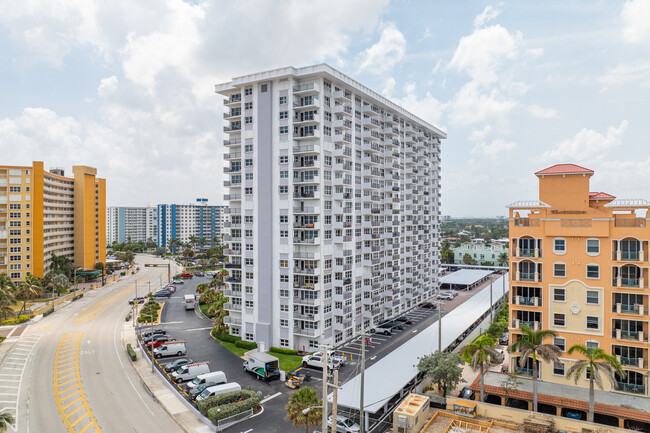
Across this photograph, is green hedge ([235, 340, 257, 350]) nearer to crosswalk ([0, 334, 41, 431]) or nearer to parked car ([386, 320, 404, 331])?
parked car ([386, 320, 404, 331])

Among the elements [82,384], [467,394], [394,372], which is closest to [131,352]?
[82,384]

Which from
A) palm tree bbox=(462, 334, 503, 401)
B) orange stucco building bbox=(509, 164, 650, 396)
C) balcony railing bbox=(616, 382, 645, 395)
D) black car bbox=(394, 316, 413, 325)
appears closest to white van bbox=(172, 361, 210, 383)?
palm tree bbox=(462, 334, 503, 401)

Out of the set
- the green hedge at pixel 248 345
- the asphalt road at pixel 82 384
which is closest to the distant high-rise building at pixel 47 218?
the asphalt road at pixel 82 384

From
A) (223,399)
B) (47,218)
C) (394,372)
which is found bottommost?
(223,399)

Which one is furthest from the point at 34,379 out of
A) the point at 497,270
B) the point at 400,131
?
the point at 497,270

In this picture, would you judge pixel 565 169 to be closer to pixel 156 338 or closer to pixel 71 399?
A: pixel 71 399

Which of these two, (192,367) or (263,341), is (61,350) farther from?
(263,341)

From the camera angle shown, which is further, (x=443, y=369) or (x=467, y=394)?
(x=467, y=394)
